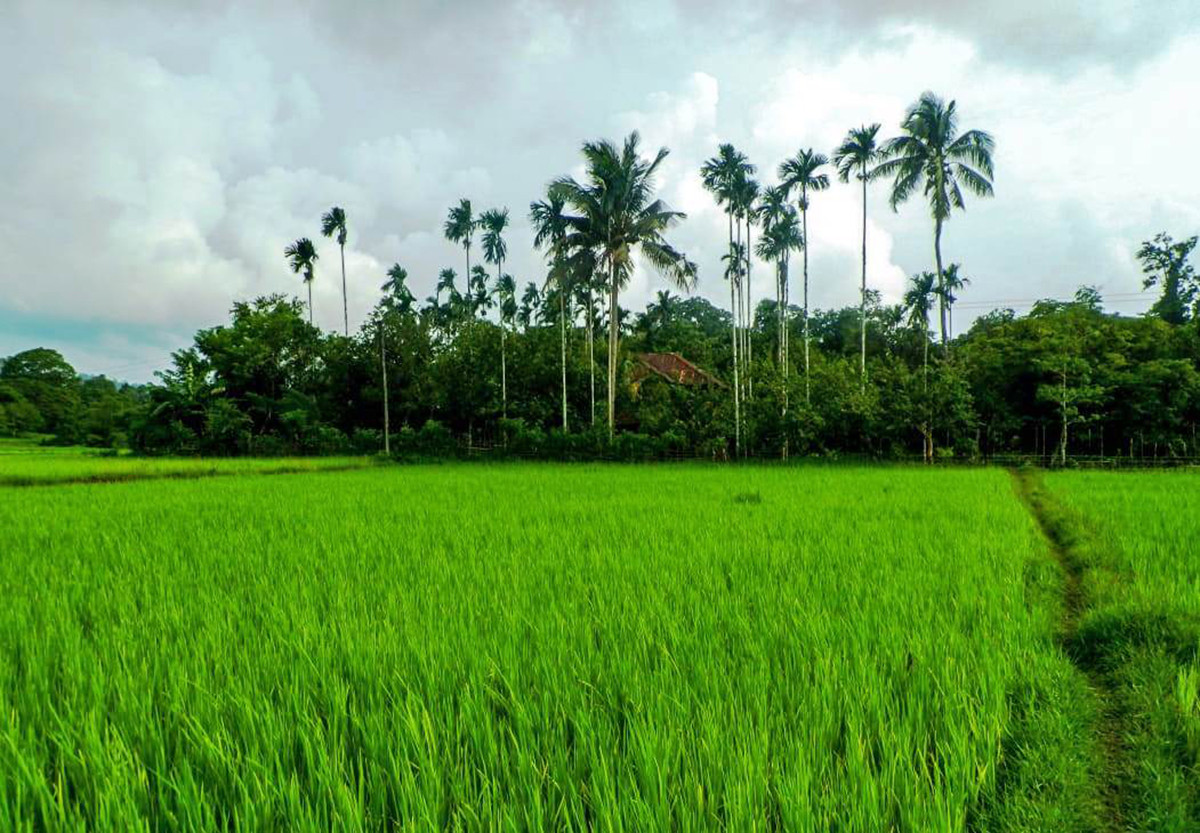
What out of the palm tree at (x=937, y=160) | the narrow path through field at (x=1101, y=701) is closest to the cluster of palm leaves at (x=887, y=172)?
the palm tree at (x=937, y=160)

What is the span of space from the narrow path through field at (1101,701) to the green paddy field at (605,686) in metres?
0.02

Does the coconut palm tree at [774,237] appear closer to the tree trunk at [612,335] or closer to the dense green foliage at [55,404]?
the tree trunk at [612,335]

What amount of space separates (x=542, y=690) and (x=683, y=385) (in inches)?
906

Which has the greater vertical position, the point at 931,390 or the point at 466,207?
the point at 466,207

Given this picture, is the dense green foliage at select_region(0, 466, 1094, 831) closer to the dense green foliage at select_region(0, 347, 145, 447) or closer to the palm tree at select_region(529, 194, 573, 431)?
the palm tree at select_region(529, 194, 573, 431)

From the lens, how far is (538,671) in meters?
2.42

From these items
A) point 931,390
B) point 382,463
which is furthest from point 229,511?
point 931,390

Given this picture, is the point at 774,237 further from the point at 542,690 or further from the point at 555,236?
the point at 542,690

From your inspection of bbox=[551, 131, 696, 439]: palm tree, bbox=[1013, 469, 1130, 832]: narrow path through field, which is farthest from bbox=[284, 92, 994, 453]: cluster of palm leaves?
bbox=[1013, 469, 1130, 832]: narrow path through field

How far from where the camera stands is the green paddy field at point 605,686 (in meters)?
1.65

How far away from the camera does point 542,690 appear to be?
90.4 inches

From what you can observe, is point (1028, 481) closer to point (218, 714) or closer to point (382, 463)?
point (218, 714)

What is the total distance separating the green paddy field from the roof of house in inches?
869

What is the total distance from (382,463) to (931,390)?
1856cm
